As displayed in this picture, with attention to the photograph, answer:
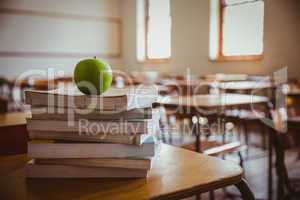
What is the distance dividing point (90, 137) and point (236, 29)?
6067 millimetres

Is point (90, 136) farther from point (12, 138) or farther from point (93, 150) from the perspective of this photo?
point (12, 138)

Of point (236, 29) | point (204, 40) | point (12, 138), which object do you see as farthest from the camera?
point (204, 40)

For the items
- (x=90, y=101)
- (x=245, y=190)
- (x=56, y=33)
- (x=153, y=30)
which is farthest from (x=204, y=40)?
(x=90, y=101)

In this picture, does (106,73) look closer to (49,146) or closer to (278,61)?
(49,146)

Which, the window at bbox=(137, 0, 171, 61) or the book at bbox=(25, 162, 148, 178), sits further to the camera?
the window at bbox=(137, 0, 171, 61)

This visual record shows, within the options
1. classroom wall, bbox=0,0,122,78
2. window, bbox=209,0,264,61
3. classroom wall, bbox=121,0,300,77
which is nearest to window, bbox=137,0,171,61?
classroom wall, bbox=121,0,300,77

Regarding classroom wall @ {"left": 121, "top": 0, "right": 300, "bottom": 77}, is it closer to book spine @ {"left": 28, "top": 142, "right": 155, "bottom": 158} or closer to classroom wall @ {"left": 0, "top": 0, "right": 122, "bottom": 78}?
classroom wall @ {"left": 0, "top": 0, "right": 122, "bottom": 78}

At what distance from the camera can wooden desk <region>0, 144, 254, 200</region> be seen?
2.06 ft

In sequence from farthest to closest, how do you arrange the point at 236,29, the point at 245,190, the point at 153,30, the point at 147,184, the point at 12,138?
the point at 153,30 → the point at 236,29 → the point at 12,138 → the point at 245,190 → the point at 147,184

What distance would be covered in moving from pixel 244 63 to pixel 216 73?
0.68m

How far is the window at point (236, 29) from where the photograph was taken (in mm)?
5977

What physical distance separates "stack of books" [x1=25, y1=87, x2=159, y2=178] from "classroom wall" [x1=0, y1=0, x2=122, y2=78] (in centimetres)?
782

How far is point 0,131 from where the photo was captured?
117cm

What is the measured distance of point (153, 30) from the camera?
8562mm
